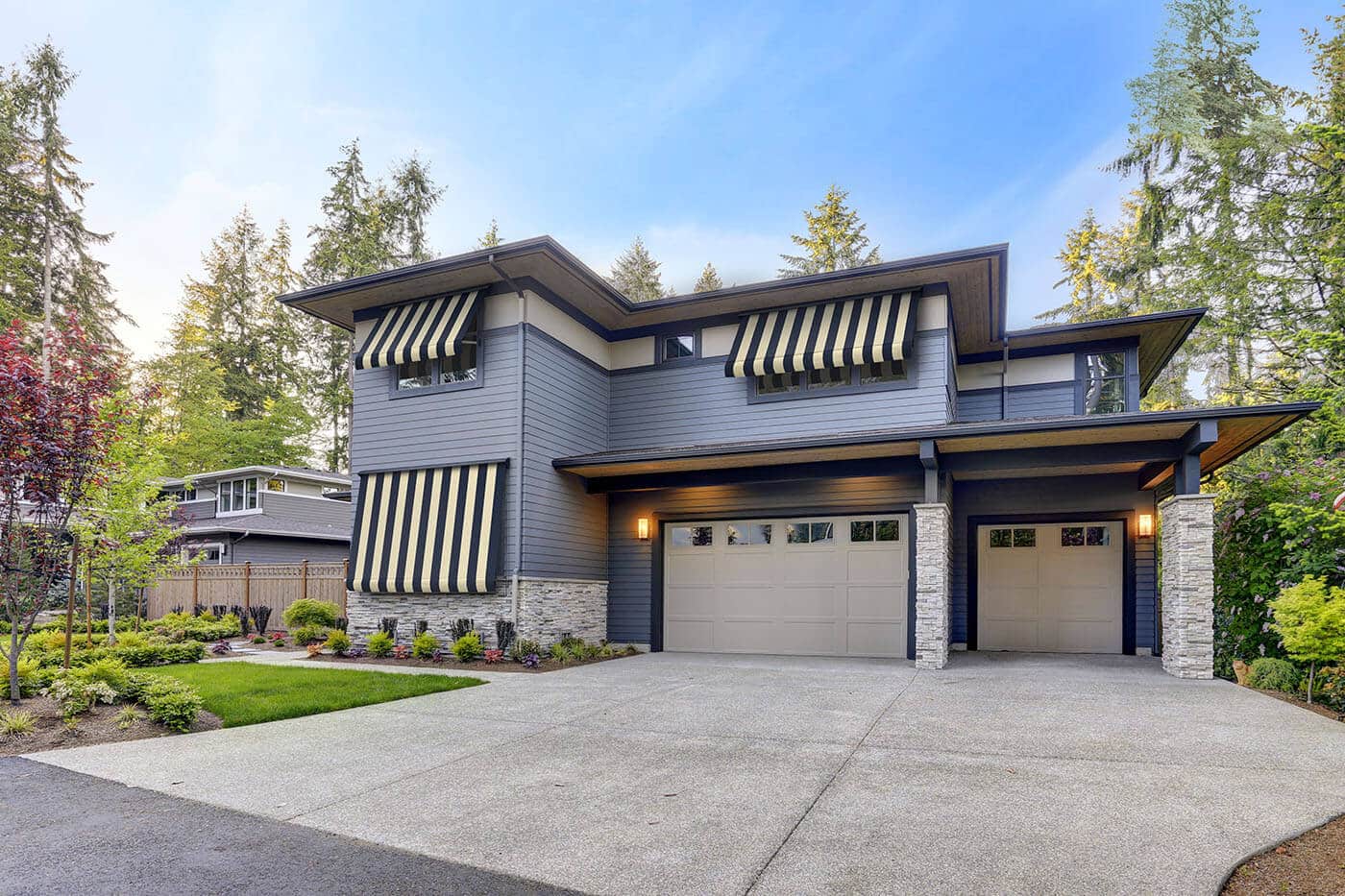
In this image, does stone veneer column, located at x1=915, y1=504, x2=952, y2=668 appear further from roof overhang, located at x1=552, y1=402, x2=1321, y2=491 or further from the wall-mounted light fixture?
the wall-mounted light fixture

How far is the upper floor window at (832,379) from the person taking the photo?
11.3 metres

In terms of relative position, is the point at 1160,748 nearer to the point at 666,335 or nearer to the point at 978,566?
the point at 978,566

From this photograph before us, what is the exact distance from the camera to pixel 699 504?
12.6 m

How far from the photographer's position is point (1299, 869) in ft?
10.5

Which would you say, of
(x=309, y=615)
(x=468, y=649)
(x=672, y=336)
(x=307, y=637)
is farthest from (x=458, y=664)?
(x=672, y=336)

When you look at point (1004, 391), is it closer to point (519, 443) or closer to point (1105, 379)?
point (1105, 379)

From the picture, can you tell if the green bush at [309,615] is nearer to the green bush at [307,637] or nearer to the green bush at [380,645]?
the green bush at [307,637]

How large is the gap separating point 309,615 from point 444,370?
576cm

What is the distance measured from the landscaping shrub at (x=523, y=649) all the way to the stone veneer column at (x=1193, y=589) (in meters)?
8.31

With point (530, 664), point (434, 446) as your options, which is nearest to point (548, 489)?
point (434, 446)

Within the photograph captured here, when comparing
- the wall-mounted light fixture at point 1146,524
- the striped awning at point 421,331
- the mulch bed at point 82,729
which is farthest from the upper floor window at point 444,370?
the wall-mounted light fixture at point 1146,524

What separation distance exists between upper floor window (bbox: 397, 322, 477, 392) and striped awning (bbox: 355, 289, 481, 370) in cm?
20

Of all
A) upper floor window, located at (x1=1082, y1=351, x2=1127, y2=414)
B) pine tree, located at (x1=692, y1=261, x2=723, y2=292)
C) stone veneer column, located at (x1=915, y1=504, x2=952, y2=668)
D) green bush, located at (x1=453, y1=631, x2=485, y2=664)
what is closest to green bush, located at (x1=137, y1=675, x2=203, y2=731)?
green bush, located at (x1=453, y1=631, x2=485, y2=664)

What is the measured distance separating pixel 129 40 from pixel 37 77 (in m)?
13.4
